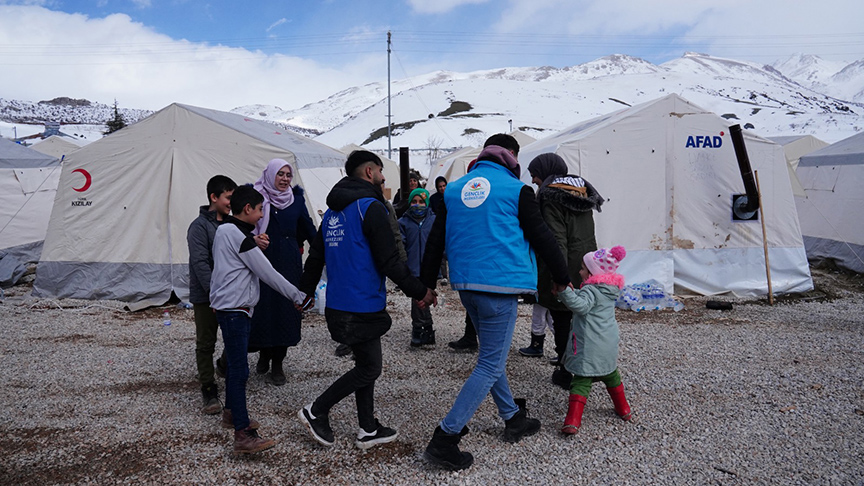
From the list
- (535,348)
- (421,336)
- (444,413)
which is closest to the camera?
(444,413)

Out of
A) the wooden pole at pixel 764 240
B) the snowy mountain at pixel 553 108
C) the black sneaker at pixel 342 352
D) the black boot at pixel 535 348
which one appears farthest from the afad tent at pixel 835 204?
the snowy mountain at pixel 553 108

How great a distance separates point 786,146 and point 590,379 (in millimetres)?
18644

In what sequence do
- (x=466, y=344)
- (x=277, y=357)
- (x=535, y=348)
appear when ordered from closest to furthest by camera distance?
1. (x=277, y=357)
2. (x=535, y=348)
3. (x=466, y=344)

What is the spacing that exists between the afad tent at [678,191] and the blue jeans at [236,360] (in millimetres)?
6097

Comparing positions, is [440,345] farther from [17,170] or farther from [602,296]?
[17,170]

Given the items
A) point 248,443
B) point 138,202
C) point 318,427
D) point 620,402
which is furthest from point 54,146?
point 620,402

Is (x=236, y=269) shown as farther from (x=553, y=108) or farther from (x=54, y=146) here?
(x=553, y=108)

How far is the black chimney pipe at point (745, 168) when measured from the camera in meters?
7.99

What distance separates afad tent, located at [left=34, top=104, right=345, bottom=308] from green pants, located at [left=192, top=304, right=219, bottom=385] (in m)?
4.70

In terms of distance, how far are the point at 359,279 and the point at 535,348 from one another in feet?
9.38

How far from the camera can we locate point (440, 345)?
5965 millimetres

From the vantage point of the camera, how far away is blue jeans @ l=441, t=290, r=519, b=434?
311 centimetres

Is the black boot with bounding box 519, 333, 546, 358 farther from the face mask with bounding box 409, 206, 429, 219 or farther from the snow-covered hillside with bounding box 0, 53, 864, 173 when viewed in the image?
the snow-covered hillside with bounding box 0, 53, 864, 173

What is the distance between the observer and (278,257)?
4.59 metres
